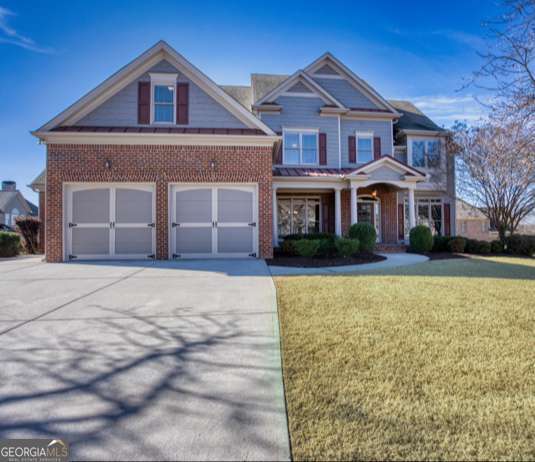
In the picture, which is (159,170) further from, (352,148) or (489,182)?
(489,182)

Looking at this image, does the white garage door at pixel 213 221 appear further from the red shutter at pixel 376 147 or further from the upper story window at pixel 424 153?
the upper story window at pixel 424 153

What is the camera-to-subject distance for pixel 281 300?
168 inches

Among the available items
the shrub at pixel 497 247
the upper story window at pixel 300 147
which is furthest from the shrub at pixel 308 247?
the shrub at pixel 497 247

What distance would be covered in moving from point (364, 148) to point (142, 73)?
10526 millimetres

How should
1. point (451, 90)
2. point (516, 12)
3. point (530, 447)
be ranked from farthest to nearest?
point (451, 90)
point (516, 12)
point (530, 447)

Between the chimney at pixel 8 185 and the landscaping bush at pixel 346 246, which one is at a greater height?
the chimney at pixel 8 185

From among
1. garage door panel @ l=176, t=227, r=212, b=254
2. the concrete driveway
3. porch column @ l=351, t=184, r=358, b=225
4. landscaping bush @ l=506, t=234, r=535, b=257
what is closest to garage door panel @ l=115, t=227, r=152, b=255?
garage door panel @ l=176, t=227, r=212, b=254

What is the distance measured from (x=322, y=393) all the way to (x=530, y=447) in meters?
1.15

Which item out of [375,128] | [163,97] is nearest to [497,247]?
[375,128]

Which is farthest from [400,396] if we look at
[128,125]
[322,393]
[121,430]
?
[128,125]

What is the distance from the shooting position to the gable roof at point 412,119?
1529cm

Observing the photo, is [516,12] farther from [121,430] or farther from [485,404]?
[121,430]

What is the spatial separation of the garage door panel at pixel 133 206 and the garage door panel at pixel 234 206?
7.70 ft

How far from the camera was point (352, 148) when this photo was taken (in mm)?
13844
